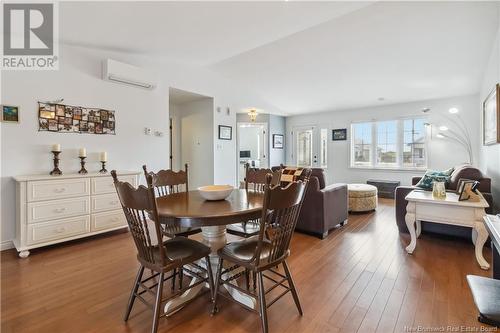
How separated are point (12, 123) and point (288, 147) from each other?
6703 mm

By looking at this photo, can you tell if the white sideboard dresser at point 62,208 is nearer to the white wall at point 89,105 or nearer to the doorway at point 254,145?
the white wall at point 89,105

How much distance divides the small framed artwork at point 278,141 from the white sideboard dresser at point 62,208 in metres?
5.05

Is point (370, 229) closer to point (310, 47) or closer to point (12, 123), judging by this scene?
point (310, 47)

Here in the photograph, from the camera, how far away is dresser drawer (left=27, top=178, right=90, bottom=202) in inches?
109

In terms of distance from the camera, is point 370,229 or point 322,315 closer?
point 322,315

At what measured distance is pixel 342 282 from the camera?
2182mm

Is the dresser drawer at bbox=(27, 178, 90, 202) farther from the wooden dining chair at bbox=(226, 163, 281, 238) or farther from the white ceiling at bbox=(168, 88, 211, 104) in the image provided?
the white ceiling at bbox=(168, 88, 211, 104)

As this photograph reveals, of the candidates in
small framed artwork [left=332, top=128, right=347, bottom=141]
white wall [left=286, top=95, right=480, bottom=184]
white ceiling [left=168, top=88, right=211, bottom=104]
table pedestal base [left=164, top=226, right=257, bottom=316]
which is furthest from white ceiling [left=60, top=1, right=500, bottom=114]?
table pedestal base [left=164, top=226, right=257, bottom=316]

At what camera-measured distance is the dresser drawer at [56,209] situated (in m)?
2.80

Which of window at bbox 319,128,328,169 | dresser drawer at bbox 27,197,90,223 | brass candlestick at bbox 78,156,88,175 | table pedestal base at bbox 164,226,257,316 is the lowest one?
table pedestal base at bbox 164,226,257,316

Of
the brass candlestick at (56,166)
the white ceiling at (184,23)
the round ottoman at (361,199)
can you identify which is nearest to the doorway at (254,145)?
the round ottoman at (361,199)

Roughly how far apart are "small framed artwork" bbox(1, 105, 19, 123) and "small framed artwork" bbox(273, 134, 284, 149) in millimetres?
5959

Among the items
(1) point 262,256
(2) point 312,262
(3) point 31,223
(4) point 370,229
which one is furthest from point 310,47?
(3) point 31,223

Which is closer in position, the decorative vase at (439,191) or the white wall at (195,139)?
the decorative vase at (439,191)
